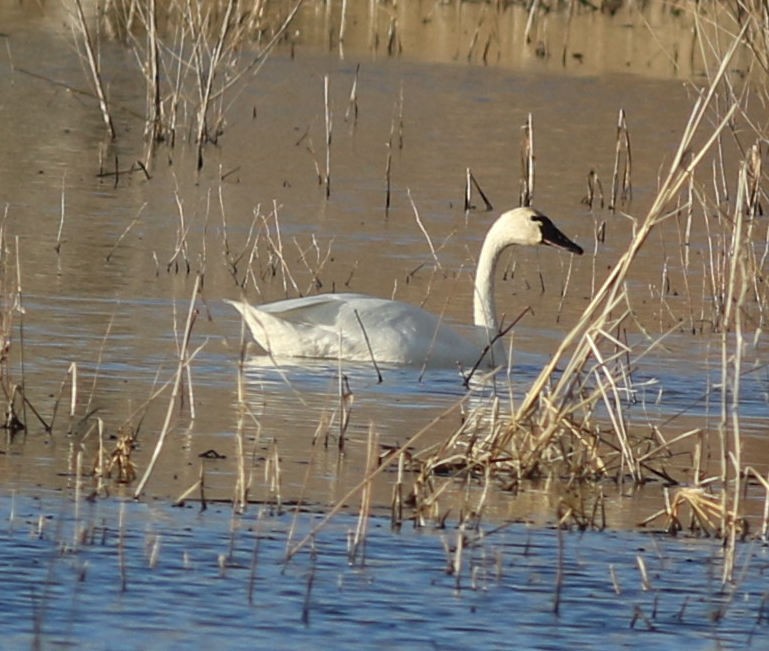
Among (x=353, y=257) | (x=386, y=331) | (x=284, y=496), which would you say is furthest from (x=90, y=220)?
(x=284, y=496)

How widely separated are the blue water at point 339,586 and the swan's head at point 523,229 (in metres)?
4.54

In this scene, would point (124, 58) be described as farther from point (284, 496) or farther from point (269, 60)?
point (284, 496)

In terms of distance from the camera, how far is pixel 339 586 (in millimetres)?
5516

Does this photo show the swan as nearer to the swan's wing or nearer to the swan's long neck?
the swan's wing

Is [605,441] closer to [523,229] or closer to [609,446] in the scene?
[609,446]

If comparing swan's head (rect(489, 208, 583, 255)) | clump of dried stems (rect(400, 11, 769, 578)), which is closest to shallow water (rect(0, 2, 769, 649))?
clump of dried stems (rect(400, 11, 769, 578))

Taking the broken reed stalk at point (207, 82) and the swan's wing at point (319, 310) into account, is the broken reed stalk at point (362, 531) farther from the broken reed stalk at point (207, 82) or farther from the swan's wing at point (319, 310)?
the broken reed stalk at point (207, 82)

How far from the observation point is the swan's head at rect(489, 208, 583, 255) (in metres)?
10.7

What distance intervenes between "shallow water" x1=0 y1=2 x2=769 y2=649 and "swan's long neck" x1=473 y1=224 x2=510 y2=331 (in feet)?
0.90

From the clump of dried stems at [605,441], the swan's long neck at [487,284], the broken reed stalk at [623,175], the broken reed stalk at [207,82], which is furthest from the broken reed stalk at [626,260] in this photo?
the broken reed stalk at [207,82]

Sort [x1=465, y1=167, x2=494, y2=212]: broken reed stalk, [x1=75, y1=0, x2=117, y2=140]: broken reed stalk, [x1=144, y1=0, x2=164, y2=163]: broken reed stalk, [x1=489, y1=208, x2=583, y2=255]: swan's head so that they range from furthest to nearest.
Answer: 1. [x1=144, y1=0, x2=164, y2=163]: broken reed stalk
2. [x1=75, y1=0, x2=117, y2=140]: broken reed stalk
3. [x1=465, y1=167, x2=494, y2=212]: broken reed stalk
4. [x1=489, y1=208, x2=583, y2=255]: swan's head

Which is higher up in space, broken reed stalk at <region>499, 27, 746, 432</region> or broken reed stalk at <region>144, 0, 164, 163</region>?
broken reed stalk at <region>144, 0, 164, 163</region>

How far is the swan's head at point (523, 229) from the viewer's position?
1073cm

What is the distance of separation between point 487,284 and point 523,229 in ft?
1.71
